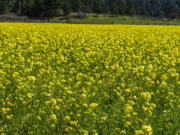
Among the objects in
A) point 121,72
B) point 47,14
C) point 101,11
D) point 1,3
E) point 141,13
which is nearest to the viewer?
point 121,72

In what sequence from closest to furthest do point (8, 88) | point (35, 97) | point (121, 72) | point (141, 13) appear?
point (35, 97)
point (8, 88)
point (121, 72)
point (141, 13)

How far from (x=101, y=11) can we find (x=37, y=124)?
88203 mm

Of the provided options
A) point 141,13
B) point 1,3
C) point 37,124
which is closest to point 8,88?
point 37,124

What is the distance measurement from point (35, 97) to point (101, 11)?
87.3 metres

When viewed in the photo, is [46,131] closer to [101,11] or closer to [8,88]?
[8,88]

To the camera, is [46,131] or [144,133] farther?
[46,131]

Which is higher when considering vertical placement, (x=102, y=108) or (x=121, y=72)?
(x=121, y=72)

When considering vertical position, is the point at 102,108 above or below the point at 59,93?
below

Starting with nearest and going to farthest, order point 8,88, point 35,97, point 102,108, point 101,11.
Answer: point 35,97, point 102,108, point 8,88, point 101,11

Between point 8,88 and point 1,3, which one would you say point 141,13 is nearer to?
point 1,3

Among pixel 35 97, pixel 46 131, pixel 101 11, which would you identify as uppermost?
pixel 101 11

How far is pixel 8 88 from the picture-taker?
22.9 feet

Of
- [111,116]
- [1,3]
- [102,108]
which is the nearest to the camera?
[111,116]

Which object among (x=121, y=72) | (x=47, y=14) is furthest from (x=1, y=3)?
(x=121, y=72)
